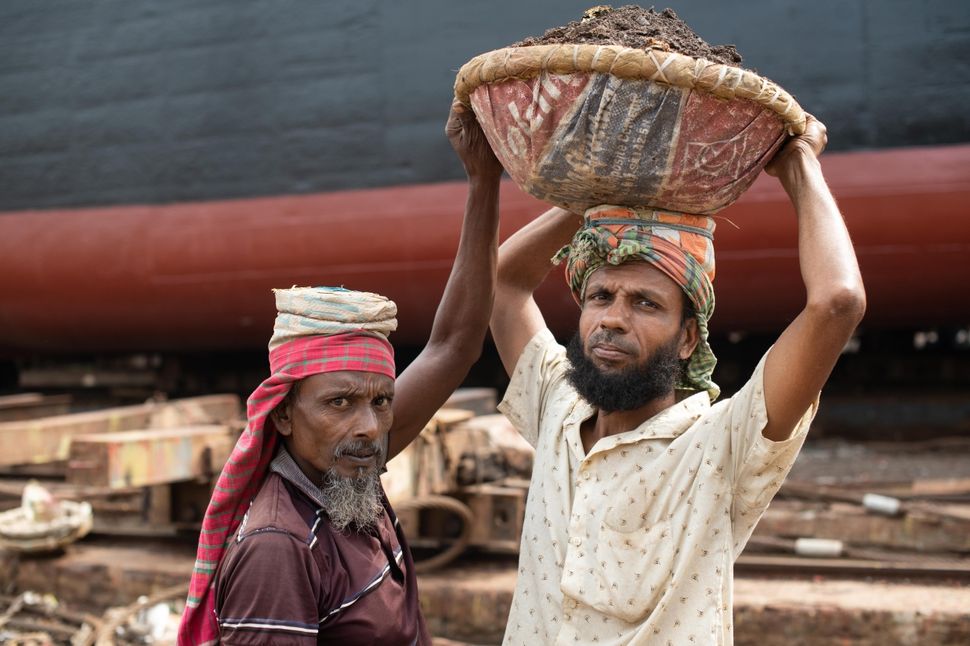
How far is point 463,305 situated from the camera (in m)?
2.29

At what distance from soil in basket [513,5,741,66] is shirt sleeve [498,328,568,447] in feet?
2.27

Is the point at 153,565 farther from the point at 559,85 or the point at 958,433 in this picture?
the point at 958,433

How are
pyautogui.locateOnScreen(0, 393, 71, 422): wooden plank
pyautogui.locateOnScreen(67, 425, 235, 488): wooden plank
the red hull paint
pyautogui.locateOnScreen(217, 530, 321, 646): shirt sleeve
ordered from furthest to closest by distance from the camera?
the red hull paint, pyautogui.locateOnScreen(0, 393, 71, 422): wooden plank, pyautogui.locateOnScreen(67, 425, 235, 488): wooden plank, pyautogui.locateOnScreen(217, 530, 321, 646): shirt sleeve

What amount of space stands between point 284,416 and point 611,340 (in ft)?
2.13

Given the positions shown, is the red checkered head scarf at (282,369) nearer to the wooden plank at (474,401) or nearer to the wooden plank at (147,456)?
the wooden plank at (147,456)

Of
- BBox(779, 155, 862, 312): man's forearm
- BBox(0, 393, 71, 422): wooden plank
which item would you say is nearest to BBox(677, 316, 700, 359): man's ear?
BBox(779, 155, 862, 312): man's forearm

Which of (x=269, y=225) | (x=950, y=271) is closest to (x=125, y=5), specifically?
(x=269, y=225)

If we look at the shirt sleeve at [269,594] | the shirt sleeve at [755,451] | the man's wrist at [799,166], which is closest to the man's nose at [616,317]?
the shirt sleeve at [755,451]

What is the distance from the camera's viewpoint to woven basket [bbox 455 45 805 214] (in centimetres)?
175

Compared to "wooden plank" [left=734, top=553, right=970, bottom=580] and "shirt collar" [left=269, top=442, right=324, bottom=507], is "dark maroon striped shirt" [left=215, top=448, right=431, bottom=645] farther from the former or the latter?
"wooden plank" [left=734, top=553, right=970, bottom=580]

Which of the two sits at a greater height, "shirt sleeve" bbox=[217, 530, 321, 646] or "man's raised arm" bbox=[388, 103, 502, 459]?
"man's raised arm" bbox=[388, 103, 502, 459]

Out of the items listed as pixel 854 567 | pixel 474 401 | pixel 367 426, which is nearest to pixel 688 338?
pixel 367 426

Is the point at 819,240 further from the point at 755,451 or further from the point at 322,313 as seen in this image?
the point at 322,313

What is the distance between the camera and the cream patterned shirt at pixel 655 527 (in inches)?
72.8
